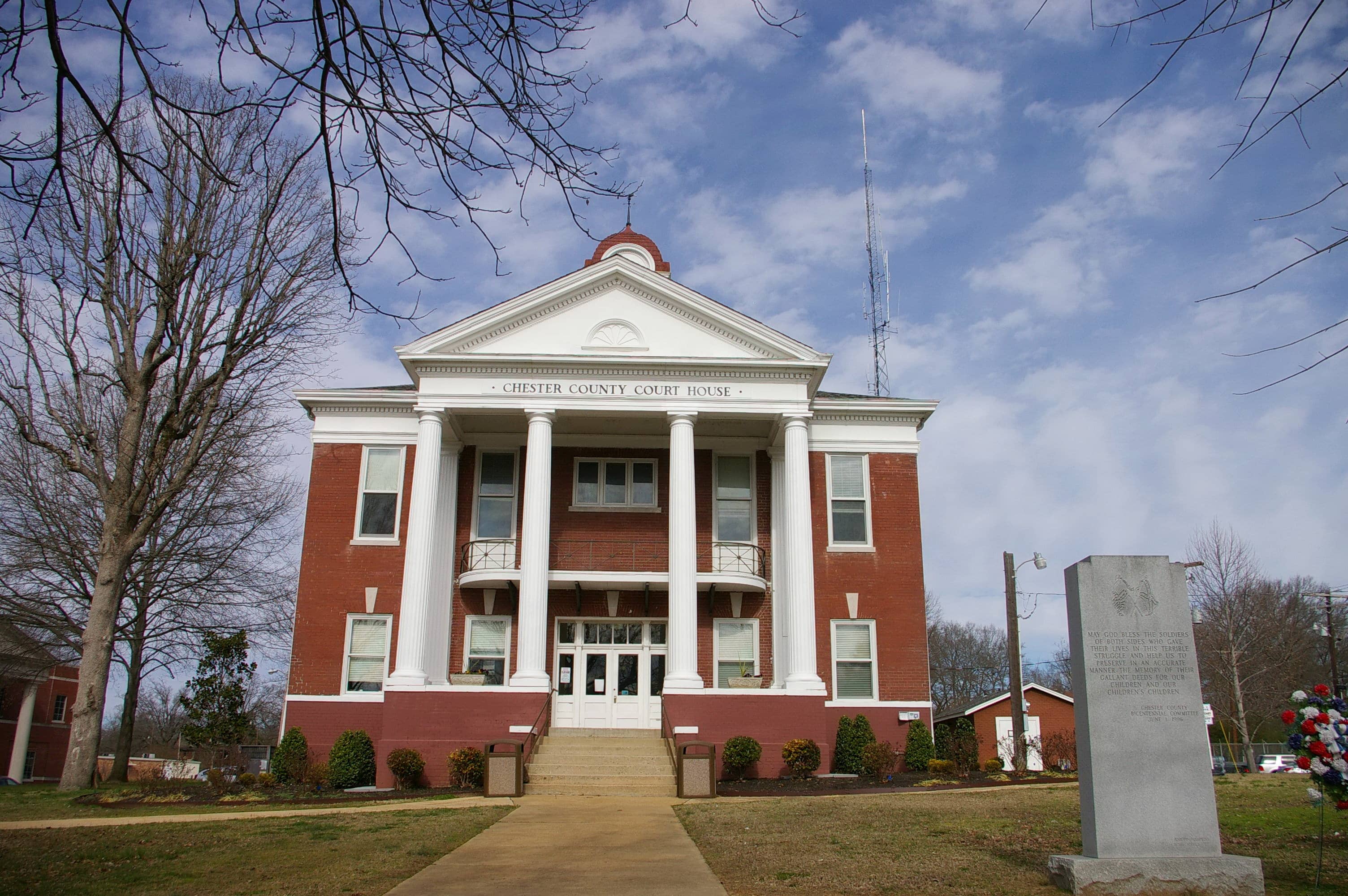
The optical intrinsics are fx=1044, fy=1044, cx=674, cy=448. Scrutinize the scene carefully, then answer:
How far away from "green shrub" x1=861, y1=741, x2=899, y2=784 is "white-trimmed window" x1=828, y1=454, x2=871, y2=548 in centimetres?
550

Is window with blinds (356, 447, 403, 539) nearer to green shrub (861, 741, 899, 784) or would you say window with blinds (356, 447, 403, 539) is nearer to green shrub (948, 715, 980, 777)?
green shrub (861, 741, 899, 784)

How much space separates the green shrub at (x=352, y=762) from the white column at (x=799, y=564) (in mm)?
9536

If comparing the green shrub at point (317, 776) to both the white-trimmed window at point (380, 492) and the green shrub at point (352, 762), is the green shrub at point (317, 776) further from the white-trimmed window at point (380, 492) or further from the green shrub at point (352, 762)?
the white-trimmed window at point (380, 492)

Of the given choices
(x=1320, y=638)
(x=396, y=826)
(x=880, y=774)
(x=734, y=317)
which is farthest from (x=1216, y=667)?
(x=396, y=826)

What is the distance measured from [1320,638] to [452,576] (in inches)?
1919

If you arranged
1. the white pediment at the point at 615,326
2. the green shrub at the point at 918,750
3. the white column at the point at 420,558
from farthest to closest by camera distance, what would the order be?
the white pediment at the point at 615,326 < the green shrub at the point at 918,750 < the white column at the point at 420,558

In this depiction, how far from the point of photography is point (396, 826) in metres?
13.3

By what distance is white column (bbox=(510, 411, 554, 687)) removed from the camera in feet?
75.5

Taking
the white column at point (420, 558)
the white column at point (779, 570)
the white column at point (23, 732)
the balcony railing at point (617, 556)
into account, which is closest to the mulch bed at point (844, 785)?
the white column at point (779, 570)

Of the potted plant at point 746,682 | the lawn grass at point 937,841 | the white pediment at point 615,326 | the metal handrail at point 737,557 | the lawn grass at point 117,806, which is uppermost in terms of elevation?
the white pediment at point 615,326

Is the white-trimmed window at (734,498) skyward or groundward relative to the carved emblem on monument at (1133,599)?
skyward

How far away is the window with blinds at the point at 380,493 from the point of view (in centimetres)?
2673

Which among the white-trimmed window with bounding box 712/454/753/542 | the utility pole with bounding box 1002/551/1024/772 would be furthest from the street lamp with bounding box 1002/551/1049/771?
the white-trimmed window with bounding box 712/454/753/542

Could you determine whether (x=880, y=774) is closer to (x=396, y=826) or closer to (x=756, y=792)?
(x=756, y=792)
